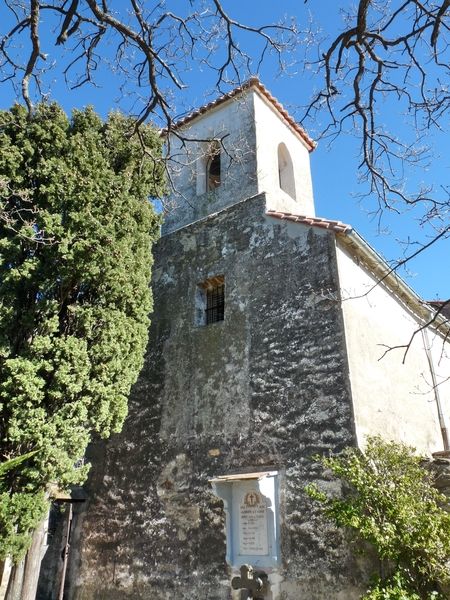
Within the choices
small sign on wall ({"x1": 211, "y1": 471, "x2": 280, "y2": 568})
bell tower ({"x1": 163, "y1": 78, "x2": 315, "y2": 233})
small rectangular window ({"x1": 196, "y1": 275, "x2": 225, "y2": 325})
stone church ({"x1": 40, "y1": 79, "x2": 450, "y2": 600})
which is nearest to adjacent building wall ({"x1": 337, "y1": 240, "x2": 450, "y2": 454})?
stone church ({"x1": 40, "y1": 79, "x2": 450, "y2": 600})

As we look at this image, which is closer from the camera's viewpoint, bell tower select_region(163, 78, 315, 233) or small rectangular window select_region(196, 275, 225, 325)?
small rectangular window select_region(196, 275, 225, 325)

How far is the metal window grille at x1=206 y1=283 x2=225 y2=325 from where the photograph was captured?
30.0ft

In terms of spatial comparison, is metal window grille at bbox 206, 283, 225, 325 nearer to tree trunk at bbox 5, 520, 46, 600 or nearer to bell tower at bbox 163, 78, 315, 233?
bell tower at bbox 163, 78, 315, 233

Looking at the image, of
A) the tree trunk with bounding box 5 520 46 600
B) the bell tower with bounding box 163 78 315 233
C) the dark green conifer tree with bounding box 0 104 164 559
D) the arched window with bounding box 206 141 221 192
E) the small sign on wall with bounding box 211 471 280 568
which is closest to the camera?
the dark green conifer tree with bounding box 0 104 164 559

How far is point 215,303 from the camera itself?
9336 mm

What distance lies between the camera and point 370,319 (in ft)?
26.0

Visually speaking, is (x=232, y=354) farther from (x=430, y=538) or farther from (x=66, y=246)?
(x=430, y=538)

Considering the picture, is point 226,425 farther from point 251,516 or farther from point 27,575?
point 27,575

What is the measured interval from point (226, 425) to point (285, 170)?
21.8 feet

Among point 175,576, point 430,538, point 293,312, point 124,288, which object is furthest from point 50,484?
point 430,538

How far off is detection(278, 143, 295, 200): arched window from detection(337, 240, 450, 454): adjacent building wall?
3.80 meters

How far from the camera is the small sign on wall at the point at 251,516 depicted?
21.4ft

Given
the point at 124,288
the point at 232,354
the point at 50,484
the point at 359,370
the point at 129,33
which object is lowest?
the point at 50,484

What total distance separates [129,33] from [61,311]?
430 centimetres
